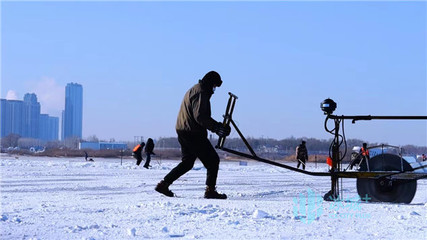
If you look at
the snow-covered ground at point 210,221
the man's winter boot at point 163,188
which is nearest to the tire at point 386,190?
the snow-covered ground at point 210,221

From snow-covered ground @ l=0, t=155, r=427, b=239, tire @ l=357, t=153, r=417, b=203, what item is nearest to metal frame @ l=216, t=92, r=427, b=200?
tire @ l=357, t=153, r=417, b=203

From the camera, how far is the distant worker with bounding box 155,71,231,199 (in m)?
7.59

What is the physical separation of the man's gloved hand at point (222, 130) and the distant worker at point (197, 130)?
0.21ft

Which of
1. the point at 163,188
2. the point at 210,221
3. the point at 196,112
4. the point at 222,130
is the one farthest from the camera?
the point at 163,188

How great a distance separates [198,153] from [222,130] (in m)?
0.58

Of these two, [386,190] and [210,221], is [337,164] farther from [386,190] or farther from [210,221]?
[210,221]

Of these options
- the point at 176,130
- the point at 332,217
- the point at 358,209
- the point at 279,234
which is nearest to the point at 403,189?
the point at 358,209

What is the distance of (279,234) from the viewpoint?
15.7 feet

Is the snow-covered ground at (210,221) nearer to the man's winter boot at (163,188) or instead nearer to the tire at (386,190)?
the tire at (386,190)

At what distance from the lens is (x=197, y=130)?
778 cm

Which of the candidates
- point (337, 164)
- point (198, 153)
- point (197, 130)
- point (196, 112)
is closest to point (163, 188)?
point (198, 153)

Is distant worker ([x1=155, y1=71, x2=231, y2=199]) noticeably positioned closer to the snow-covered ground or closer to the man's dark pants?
the man's dark pants

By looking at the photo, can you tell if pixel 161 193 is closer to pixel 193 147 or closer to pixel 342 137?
pixel 193 147

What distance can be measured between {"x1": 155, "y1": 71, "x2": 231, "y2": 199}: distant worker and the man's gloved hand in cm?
6
